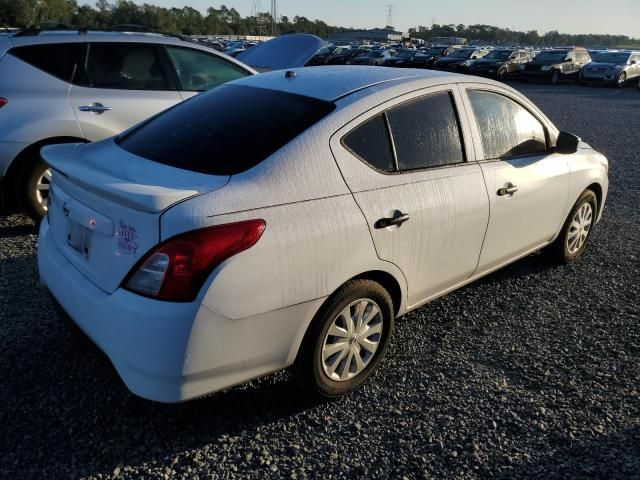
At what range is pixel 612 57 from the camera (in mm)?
27031

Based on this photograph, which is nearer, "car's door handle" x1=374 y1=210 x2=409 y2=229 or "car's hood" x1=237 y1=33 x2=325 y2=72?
"car's door handle" x1=374 y1=210 x2=409 y2=229

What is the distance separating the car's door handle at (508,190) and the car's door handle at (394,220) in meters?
0.94

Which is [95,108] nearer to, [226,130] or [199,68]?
[199,68]

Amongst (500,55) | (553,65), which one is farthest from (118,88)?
(500,55)

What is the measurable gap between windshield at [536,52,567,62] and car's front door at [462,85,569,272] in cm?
2584

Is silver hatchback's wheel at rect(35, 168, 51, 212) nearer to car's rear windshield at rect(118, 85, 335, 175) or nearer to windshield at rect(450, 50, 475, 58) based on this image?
car's rear windshield at rect(118, 85, 335, 175)

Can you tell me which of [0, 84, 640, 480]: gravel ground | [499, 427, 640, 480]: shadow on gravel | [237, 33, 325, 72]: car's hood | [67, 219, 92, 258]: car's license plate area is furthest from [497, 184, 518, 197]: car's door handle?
[237, 33, 325, 72]: car's hood

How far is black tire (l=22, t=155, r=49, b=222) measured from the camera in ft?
15.7

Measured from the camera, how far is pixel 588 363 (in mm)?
3293

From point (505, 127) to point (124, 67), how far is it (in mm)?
3620

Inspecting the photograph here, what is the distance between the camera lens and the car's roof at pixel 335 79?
296cm

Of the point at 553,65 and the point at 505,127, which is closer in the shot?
the point at 505,127

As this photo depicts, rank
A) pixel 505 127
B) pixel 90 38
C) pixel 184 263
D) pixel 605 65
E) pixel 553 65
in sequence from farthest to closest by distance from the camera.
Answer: pixel 553 65 < pixel 605 65 < pixel 90 38 < pixel 505 127 < pixel 184 263

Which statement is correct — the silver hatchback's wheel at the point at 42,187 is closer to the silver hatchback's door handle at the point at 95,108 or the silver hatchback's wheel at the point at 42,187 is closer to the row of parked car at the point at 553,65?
the silver hatchback's door handle at the point at 95,108
